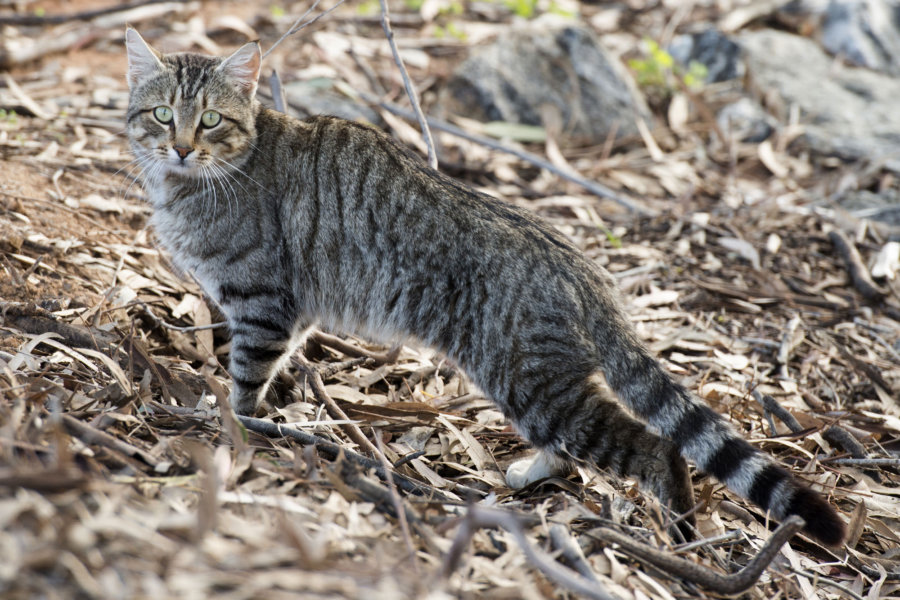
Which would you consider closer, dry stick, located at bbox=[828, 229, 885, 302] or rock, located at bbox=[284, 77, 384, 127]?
dry stick, located at bbox=[828, 229, 885, 302]

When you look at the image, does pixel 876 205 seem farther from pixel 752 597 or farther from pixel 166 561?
pixel 166 561

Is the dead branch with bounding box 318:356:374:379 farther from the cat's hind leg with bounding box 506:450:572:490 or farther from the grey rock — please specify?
the grey rock

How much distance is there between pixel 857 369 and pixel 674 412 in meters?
2.10

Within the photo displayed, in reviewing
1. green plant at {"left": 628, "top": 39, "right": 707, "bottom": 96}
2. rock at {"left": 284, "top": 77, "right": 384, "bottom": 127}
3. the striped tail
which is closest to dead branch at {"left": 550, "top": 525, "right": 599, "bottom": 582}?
the striped tail

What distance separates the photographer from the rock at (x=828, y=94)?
27.3 feet

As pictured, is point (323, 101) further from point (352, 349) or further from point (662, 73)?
point (662, 73)

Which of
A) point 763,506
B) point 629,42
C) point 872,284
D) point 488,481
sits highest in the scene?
point 629,42

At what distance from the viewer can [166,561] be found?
2.04 meters

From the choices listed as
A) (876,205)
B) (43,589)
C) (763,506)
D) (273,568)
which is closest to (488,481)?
(763,506)

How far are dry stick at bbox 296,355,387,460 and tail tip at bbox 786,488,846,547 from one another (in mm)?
1767

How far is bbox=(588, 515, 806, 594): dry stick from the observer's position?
110 inches

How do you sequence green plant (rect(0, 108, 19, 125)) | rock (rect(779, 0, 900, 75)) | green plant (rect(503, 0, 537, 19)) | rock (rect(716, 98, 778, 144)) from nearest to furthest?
green plant (rect(0, 108, 19, 125)) < rock (rect(716, 98, 778, 144)) < green plant (rect(503, 0, 537, 19)) < rock (rect(779, 0, 900, 75))

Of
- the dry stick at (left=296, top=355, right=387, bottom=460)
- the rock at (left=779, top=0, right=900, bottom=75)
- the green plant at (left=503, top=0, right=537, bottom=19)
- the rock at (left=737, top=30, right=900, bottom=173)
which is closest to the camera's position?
the dry stick at (left=296, top=355, right=387, bottom=460)

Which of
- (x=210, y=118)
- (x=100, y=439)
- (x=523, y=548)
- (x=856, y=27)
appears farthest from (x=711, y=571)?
(x=856, y=27)
